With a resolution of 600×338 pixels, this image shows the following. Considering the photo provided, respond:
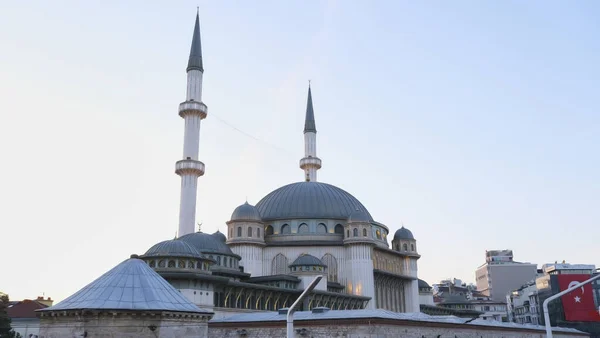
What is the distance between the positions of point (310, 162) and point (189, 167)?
2542cm

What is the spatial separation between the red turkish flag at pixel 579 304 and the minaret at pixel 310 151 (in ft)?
129

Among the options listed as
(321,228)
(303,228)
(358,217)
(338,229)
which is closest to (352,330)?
(358,217)

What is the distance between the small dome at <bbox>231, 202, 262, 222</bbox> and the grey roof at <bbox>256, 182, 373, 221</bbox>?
3973 millimetres

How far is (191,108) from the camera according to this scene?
60281mm

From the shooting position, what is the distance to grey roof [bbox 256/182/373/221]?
217 ft

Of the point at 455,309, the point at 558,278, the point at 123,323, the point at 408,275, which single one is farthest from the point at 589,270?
the point at 123,323

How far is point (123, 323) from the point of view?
24.1m

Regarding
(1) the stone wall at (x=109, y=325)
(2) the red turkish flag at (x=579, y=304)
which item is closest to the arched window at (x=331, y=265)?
(1) the stone wall at (x=109, y=325)

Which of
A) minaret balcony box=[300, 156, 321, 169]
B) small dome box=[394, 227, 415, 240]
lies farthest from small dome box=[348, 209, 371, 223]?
minaret balcony box=[300, 156, 321, 169]

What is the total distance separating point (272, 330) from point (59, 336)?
50.2 feet

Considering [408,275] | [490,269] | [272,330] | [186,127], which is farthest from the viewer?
[490,269]

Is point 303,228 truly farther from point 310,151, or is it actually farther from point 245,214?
point 310,151

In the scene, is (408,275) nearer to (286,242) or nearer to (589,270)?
(286,242)

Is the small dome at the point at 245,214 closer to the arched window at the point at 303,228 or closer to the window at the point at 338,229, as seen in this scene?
the arched window at the point at 303,228
